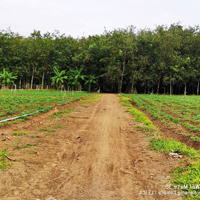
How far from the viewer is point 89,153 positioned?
5910 millimetres

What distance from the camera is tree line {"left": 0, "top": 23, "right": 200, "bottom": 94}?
1622 inches

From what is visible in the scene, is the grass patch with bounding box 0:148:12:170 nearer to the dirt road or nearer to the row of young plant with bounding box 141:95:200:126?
the dirt road

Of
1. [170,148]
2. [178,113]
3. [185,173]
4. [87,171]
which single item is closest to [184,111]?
[178,113]

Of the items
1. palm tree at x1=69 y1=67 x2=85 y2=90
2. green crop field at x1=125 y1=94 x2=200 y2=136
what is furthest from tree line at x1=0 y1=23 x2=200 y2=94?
green crop field at x1=125 y1=94 x2=200 y2=136

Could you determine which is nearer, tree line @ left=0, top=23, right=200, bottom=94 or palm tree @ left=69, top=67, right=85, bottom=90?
tree line @ left=0, top=23, right=200, bottom=94

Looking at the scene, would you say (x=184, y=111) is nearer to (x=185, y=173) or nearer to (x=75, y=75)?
(x=185, y=173)

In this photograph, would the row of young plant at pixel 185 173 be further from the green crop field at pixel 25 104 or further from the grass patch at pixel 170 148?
the green crop field at pixel 25 104

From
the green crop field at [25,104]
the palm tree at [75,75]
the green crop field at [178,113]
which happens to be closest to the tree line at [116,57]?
the palm tree at [75,75]

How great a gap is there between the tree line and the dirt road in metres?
31.5

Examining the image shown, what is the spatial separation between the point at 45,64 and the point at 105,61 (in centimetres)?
1762

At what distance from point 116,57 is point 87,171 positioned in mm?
39592

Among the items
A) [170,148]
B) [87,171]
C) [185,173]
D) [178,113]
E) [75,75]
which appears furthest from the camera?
[75,75]

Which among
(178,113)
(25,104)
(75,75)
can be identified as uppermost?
(75,75)

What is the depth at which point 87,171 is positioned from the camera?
466cm
